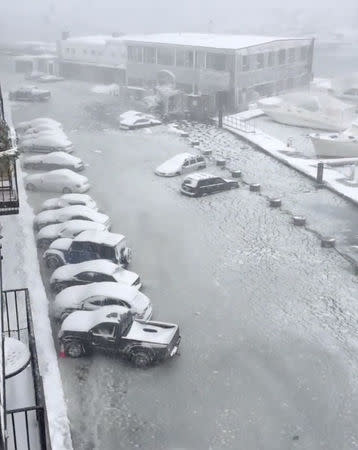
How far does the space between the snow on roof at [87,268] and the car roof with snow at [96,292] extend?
1.17m

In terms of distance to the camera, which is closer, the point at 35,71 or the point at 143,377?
the point at 143,377

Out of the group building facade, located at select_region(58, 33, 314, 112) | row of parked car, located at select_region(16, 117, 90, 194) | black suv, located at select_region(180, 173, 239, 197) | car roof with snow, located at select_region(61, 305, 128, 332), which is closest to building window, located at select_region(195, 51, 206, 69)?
building facade, located at select_region(58, 33, 314, 112)

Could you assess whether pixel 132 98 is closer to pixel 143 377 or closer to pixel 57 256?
pixel 57 256

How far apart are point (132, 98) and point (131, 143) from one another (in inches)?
873

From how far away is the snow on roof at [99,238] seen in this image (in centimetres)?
2241

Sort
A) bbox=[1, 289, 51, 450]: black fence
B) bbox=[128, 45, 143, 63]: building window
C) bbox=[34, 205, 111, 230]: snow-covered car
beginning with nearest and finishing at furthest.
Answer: bbox=[1, 289, 51, 450]: black fence → bbox=[34, 205, 111, 230]: snow-covered car → bbox=[128, 45, 143, 63]: building window

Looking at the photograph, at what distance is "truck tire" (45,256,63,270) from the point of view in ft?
74.5

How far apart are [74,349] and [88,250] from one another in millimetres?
6124

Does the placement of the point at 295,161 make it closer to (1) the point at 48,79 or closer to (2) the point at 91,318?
(2) the point at 91,318

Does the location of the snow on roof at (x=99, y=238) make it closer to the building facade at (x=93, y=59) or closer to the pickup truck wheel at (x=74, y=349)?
the pickup truck wheel at (x=74, y=349)

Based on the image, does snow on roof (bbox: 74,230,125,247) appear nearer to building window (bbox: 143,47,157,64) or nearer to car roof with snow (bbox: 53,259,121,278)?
car roof with snow (bbox: 53,259,121,278)

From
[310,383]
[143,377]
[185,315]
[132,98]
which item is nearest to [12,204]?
[143,377]

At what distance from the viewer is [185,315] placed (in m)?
19.7

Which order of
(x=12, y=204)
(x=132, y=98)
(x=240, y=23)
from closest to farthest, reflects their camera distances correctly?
(x=12, y=204) < (x=132, y=98) < (x=240, y=23)
